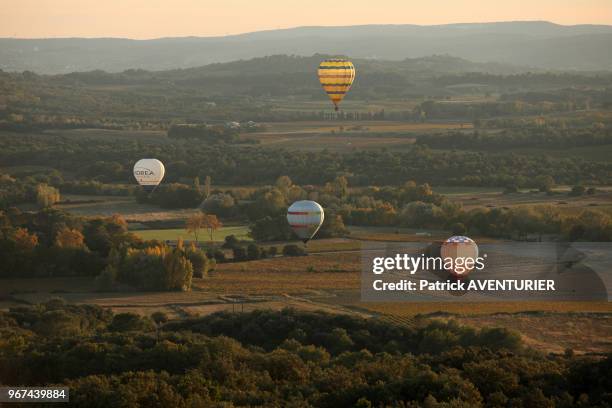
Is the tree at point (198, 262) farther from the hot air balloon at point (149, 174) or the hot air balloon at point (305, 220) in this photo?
the hot air balloon at point (149, 174)

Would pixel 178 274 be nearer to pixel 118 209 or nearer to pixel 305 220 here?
pixel 305 220

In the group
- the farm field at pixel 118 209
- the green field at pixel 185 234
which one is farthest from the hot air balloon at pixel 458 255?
the farm field at pixel 118 209

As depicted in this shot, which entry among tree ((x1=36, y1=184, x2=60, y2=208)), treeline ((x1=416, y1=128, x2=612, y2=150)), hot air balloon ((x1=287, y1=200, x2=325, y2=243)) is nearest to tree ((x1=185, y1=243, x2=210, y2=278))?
hot air balloon ((x1=287, y1=200, x2=325, y2=243))

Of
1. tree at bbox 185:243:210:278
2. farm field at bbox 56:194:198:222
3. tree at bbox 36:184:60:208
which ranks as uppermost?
tree at bbox 185:243:210:278

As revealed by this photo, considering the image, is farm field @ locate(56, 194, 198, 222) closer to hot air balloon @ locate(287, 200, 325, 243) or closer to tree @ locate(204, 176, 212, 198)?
tree @ locate(204, 176, 212, 198)

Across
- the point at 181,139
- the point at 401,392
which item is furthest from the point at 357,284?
the point at 181,139

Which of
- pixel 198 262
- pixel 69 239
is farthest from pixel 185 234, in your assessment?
pixel 198 262
